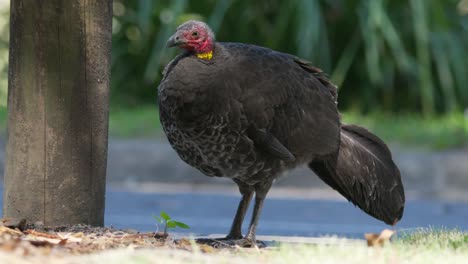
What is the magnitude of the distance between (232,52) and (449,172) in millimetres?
4072

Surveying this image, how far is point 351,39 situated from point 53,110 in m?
6.31

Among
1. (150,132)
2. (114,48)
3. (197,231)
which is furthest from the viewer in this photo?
(114,48)

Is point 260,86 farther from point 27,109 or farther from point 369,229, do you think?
point 369,229

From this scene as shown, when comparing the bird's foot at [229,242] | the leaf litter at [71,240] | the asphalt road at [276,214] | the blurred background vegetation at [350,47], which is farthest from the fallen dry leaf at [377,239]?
the blurred background vegetation at [350,47]

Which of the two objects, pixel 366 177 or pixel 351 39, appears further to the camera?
pixel 351 39

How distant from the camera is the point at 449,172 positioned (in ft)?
27.0

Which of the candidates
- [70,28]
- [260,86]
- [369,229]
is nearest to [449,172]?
[369,229]

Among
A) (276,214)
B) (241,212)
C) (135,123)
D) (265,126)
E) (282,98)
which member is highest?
(282,98)

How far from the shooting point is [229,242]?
4699 millimetres

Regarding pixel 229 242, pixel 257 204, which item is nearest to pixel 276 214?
pixel 257 204

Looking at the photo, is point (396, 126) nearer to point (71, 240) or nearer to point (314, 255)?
point (71, 240)

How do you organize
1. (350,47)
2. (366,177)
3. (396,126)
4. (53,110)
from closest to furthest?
(53,110), (366,177), (396,126), (350,47)

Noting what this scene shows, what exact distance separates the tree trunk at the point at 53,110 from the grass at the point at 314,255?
31.8 inches

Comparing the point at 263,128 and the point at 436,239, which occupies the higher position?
the point at 263,128
